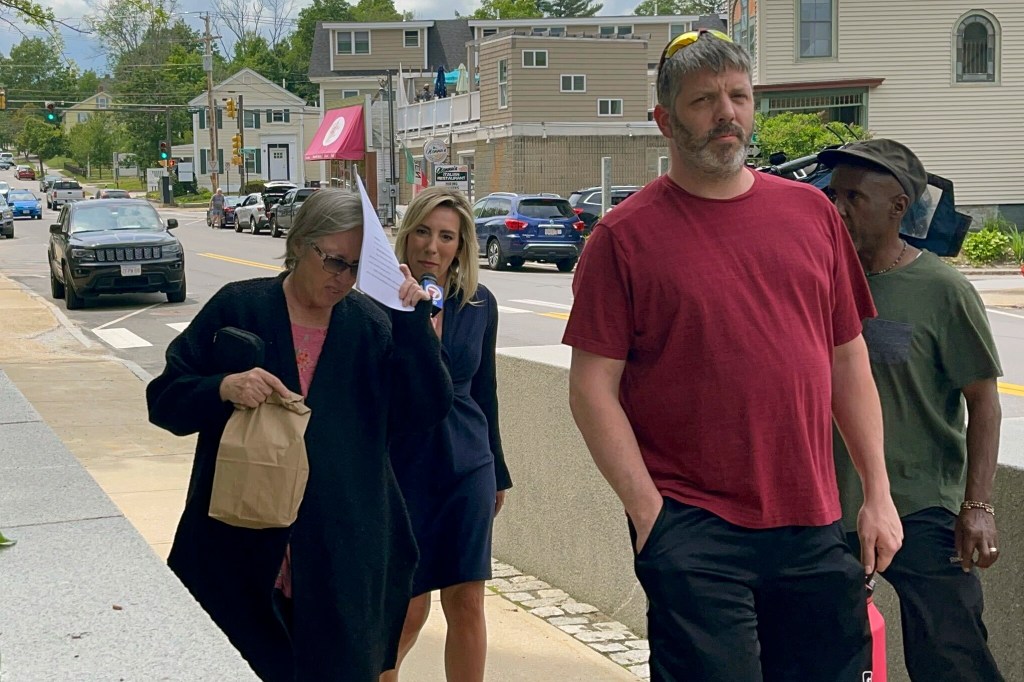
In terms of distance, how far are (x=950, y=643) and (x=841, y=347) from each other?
841mm

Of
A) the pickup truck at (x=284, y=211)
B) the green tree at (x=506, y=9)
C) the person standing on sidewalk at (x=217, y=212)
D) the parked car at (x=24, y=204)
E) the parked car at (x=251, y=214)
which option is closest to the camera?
the pickup truck at (x=284, y=211)

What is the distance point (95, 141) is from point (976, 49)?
302ft

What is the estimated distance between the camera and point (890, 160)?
3604 mm

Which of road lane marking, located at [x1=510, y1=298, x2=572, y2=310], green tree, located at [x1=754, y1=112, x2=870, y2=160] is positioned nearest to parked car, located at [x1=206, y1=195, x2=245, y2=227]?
green tree, located at [x1=754, y1=112, x2=870, y2=160]

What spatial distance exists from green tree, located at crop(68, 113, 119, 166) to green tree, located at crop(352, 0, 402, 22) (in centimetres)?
2360

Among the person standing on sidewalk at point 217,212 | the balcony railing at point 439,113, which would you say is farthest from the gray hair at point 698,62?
the person standing on sidewalk at point 217,212

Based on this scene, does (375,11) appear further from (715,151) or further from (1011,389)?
(715,151)

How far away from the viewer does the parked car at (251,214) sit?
161ft

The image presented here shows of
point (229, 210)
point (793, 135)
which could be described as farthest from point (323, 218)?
point (229, 210)

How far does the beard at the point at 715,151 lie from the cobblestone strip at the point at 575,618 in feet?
8.85

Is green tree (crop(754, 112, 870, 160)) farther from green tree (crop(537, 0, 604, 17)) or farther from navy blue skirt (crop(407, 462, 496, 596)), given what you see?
green tree (crop(537, 0, 604, 17))

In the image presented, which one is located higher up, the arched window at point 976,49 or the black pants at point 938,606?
the arched window at point 976,49

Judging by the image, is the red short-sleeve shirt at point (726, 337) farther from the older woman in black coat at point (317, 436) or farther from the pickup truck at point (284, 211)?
the pickup truck at point (284, 211)

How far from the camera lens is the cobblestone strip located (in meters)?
5.59
